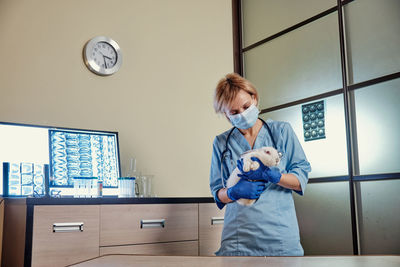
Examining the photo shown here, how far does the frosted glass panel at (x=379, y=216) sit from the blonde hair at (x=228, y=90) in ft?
4.05

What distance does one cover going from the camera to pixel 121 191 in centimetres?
248

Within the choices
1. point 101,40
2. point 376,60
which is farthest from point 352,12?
point 101,40

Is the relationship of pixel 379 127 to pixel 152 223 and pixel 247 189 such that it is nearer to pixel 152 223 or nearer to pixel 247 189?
pixel 247 189

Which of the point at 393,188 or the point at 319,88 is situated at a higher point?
the point at 319,88

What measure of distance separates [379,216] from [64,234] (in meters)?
1.86

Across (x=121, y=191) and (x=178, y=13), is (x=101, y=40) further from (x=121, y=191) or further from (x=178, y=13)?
(x=121, y=191)

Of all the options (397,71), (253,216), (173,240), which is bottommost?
(173,240)

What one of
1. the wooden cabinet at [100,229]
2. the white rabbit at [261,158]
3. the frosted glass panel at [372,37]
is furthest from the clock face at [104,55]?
the frosted glass panel at [372,37]

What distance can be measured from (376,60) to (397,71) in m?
0.17

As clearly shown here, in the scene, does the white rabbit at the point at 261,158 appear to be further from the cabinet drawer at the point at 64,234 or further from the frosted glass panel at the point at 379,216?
the frosted glass panel at the point at 379,216

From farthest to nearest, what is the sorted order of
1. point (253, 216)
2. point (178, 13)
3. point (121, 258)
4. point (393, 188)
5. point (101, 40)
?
point (178, 13), point (101, 40), point (393, 188), point (253, 216), point (121, 258)

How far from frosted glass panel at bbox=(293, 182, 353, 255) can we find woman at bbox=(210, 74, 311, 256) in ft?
3.86

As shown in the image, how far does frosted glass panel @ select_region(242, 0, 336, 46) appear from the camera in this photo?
A: 10.4 feet

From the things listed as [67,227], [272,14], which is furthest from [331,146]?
[67,227]
